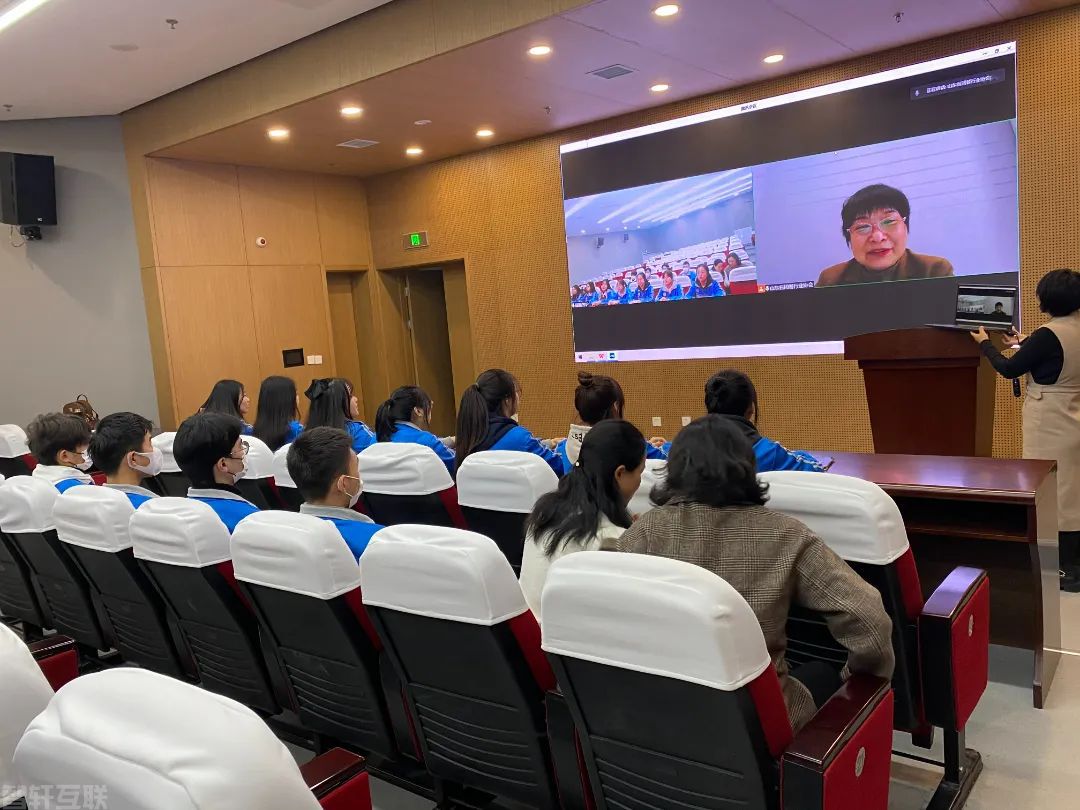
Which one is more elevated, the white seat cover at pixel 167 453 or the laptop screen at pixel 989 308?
the laptop screen at pixel 989 308

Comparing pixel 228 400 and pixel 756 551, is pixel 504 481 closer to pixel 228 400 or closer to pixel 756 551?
pixel 756 551

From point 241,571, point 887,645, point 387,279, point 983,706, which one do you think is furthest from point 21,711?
point 387,279

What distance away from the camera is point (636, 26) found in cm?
Result: 488

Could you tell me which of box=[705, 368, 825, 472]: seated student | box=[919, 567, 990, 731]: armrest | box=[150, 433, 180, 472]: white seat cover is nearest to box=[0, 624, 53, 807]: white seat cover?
box=[919, 567, 990, 731]: armrest

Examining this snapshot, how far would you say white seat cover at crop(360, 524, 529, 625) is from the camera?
1625 mm

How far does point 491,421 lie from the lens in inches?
150

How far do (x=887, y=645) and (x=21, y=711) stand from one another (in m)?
1.56

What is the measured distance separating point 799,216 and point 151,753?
6147mm

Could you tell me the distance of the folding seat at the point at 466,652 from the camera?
164cm

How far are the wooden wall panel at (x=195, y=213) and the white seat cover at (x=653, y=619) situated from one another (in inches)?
290

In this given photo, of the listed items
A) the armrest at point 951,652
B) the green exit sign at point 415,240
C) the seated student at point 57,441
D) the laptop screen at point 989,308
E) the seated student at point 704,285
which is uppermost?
the green exit sign at point 415,240

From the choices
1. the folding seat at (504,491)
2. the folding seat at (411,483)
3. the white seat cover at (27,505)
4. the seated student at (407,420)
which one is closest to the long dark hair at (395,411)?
the seated student at (407,420)

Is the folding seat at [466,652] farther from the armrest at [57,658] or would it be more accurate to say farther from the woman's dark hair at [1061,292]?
the woman's dark hair at [1061,292]

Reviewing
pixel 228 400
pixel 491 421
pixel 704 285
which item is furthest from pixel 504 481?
pixel 704 285
